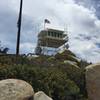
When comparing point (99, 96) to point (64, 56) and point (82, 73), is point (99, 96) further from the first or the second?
point (64, 56)

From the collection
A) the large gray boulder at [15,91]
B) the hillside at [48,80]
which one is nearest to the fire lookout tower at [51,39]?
the hillside at [48,80]

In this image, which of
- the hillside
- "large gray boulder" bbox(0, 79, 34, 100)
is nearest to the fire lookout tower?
the hillside

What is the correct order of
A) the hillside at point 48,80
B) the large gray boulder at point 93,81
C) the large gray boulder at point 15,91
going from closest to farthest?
the large gray boulder at point 15,91 < the hillside at point 48,80 < the large gray boulder at point 93,81

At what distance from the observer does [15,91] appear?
14.4 metres

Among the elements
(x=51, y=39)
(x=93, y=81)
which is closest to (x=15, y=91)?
(x=93, y=81)

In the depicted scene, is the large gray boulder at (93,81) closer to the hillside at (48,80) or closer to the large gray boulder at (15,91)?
the hillside at (48,80)

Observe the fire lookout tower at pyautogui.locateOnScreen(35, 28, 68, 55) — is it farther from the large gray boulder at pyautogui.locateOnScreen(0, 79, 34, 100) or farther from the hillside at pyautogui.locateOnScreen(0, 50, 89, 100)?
the large gray boulder at pyautogui.locateOnScreen(0, 79, 34, 100)

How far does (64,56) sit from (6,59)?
10909mm

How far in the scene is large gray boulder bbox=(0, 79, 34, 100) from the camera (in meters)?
14.2

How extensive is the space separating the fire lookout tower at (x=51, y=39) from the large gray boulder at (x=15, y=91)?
27.4 m

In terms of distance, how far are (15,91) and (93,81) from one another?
577 cm

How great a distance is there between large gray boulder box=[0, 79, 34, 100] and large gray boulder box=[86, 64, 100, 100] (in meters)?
5.10

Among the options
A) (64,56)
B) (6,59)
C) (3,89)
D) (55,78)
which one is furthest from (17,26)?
(3,89)

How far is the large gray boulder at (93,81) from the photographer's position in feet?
62.3
